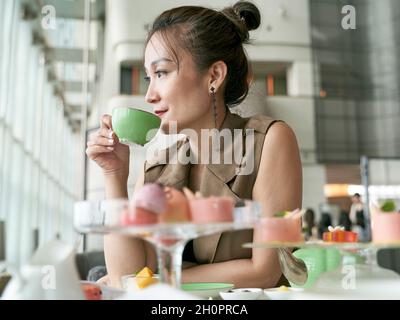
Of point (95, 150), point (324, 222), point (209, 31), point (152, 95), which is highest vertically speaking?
point (209, 31)

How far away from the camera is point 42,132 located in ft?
20.8

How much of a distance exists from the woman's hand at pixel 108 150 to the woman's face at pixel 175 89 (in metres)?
0.12

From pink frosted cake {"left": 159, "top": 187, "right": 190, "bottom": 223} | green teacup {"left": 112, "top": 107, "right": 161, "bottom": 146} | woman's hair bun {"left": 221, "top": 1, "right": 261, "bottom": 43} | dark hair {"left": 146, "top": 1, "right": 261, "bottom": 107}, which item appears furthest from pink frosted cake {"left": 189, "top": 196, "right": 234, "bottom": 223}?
woman's hair bun {"left": 221, "top": 1, "right": 261, "bottom": 43}

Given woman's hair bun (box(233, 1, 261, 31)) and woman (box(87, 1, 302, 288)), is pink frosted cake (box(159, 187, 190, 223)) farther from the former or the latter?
woman's hair bun (box(233, 1, 261, 31))

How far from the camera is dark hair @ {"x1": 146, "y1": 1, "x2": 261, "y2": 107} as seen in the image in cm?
121

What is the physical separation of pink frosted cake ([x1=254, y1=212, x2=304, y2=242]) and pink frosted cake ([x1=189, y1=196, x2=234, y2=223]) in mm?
104

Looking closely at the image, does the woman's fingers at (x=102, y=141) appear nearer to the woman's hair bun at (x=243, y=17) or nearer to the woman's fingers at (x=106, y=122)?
the woman's fingers at (x=106, y=122)

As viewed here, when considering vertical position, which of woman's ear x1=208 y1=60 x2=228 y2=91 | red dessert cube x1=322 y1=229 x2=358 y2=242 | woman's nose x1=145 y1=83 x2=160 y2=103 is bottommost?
red dessert cube x1=322 y1=229 x2=358 y2=242

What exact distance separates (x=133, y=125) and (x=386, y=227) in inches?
20.1

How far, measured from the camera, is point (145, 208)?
0.54 meters

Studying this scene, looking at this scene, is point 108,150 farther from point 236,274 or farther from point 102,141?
point 236,274

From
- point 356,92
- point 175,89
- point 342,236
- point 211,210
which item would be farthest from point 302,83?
point 211,210

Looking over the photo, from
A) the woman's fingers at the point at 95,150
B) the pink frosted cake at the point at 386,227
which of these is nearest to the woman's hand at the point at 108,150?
the woman's fingers at the point at 95,150
